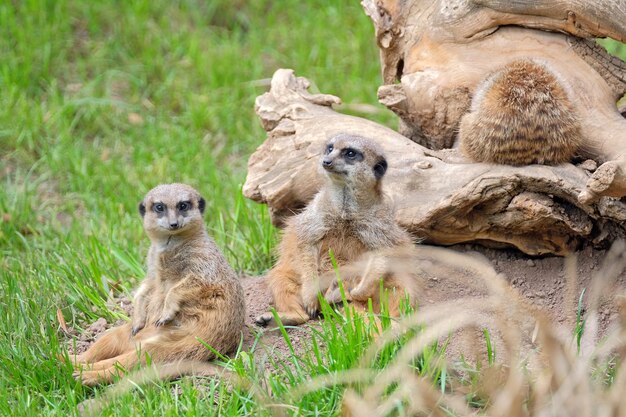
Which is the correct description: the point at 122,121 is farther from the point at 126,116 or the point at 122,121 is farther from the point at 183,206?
the point at 183,206

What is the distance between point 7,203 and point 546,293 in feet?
11.7

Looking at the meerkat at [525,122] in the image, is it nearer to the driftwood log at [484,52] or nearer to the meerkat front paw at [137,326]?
the driftwood log at [484,52]

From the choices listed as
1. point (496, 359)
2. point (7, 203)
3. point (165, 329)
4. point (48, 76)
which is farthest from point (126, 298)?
point (48, 76)

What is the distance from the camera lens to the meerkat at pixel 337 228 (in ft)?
14.3

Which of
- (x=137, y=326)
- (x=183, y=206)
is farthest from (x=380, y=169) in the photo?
(x=137, y=326)

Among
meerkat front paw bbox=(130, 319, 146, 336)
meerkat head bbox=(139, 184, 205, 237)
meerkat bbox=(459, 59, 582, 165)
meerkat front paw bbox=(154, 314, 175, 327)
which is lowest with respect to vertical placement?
meerkat front paw bbox=(130, 319, 146, 336)

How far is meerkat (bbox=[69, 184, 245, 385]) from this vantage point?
3.89 meters

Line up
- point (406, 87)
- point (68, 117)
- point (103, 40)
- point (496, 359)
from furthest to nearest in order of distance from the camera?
1. point (103, 40)
2. point (68, 117)
3. point (406, 87)
4. point (496, 359)

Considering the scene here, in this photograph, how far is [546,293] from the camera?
4363mm

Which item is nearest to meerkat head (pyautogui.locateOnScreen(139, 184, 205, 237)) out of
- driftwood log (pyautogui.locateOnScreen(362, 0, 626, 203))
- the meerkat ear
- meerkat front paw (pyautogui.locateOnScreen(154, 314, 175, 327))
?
meerkat front paw (pyautogui.locateOnScreen(154, 314, 175, 327))

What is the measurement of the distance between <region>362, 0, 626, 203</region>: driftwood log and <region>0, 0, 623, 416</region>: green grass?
3.84ft

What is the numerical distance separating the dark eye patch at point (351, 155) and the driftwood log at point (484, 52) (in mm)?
493

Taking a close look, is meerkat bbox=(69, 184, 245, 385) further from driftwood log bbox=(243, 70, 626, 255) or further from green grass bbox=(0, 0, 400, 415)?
driftwood log bbox=(243, 70, 626, 255)

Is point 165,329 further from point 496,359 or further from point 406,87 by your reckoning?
point 406,87
